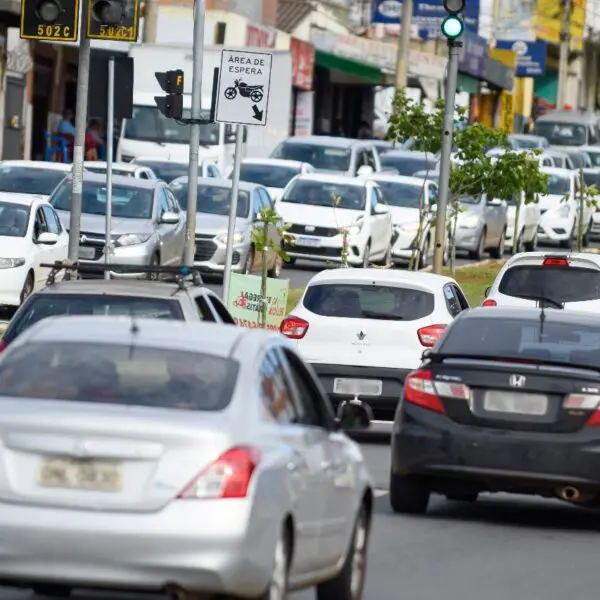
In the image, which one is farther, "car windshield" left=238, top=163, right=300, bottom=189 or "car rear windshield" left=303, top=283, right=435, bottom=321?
"car windshield" left=238, top=163, right=300, bottom=189

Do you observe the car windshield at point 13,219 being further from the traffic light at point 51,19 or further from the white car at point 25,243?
the traffic light at point 51,19

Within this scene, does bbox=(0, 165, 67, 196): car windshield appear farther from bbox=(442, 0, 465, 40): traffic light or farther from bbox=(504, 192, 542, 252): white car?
bbox=(504, 192, 542, 252): white car

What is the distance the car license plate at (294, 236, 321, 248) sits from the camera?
1462 inches

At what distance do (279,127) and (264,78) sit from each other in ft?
95.2

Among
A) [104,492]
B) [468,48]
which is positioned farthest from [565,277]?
[468,48]

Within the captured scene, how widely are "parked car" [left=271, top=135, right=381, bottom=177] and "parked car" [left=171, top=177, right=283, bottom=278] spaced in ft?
30.5

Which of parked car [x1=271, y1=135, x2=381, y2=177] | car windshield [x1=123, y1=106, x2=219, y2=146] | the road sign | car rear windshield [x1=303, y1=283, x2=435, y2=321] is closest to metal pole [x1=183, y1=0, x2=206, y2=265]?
the road sign

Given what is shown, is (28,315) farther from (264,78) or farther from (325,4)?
(325,4)

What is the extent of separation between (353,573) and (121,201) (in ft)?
71.4

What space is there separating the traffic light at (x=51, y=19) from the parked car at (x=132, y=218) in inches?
327

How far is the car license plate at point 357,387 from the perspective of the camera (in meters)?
18.3

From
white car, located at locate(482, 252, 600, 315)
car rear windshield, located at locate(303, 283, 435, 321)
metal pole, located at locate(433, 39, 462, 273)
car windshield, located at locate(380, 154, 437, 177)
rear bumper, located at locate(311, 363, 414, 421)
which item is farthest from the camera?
car windshield, located at locate(380, 154, 437, 177)

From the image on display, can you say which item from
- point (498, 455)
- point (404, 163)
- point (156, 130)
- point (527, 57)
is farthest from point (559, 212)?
point (527, 57)

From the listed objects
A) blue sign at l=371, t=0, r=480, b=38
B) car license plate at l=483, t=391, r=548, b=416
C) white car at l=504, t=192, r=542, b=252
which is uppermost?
blue sign at l=371, t=0, r=480, b=38
